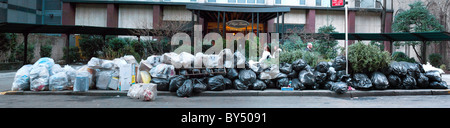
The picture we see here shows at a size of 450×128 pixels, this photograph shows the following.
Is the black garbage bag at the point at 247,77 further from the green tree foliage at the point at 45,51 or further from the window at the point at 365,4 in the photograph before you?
the window at the point at 365,4

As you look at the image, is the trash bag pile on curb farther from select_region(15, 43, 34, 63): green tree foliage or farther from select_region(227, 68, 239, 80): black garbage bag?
select_region(15, 43, 34, 63): green tree foliage

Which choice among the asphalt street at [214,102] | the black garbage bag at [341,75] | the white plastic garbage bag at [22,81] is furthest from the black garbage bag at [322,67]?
the white plastic garbage bag at [22,81]

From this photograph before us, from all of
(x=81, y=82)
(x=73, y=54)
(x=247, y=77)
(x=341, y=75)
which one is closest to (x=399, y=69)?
(x=341, y=75)

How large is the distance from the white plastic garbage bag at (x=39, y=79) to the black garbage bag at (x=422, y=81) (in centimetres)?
1154

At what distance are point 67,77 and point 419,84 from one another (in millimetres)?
11070

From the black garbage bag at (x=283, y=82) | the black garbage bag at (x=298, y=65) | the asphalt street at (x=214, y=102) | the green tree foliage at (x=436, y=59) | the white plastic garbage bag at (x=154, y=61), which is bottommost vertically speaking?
the asphalt street at (x=214, y=102)

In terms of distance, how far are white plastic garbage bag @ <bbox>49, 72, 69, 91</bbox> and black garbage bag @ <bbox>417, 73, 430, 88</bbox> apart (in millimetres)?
11001

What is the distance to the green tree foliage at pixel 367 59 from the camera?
8.33m

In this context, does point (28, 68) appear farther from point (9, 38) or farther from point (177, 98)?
point (9, 38)

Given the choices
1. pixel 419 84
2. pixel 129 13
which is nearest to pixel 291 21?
pixel 129 13

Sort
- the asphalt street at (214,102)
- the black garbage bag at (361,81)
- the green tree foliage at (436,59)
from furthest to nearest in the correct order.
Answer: the green tree foliage at (436,59) → the black garbage bag at (361,81) → the asphalt street at (214,102)

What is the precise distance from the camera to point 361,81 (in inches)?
329

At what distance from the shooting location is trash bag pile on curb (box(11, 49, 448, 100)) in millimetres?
8094

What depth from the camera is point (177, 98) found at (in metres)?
7.44
